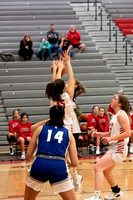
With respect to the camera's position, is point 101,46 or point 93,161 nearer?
point 93,161

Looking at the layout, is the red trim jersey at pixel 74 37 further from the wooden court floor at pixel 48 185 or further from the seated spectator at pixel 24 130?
the wooden court floor at pixel 48 185

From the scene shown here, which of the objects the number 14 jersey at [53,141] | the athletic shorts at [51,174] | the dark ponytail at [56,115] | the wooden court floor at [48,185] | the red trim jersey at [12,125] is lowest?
the wooden court floor at [48,185]

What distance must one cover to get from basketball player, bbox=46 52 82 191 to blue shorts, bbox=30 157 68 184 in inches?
54.3

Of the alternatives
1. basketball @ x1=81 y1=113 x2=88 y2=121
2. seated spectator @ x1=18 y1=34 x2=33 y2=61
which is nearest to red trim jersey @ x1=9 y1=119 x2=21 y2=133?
basketball @ x1=81 y1=113 x2=88 y2=121

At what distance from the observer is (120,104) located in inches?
252

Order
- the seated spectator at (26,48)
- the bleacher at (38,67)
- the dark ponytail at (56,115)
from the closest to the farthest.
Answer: the dark ponytail at (56,115)
the bleacher at (38,67)
the seated spectator at (26,48)

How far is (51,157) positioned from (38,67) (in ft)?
31.3

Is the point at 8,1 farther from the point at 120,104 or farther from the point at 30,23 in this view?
the point at 120,104

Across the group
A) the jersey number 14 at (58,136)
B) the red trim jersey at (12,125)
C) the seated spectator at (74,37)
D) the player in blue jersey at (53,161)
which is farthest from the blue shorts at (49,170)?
the seated spectator at (74,37)

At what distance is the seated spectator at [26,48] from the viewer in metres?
14.1

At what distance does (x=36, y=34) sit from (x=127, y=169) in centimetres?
822

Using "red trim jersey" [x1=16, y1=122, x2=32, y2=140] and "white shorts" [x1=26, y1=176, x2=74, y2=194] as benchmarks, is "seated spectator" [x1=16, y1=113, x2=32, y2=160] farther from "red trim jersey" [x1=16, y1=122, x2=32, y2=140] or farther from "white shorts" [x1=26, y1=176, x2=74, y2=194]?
"white shorts" [x1=26, y1=176, x2=74, y2=194]

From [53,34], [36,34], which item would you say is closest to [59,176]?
[53,34]

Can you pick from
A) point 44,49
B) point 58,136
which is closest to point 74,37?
point 44,49
